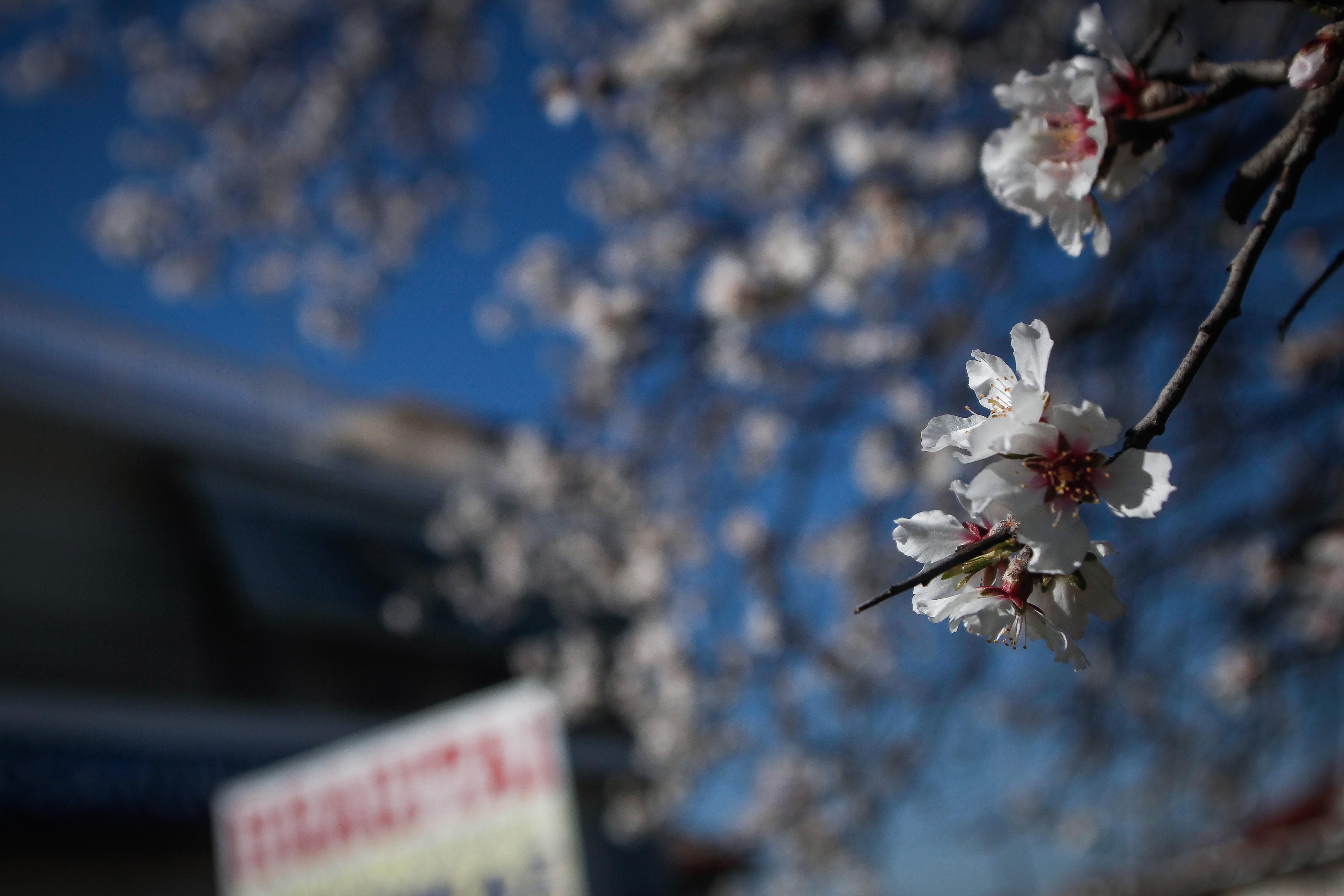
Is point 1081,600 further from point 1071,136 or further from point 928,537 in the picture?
point 1071,136

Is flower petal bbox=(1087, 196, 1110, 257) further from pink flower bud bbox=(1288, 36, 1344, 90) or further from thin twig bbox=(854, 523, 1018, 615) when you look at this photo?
thin twig bbox=(854, 523, 1018, 615)

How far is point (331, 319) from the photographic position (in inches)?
269

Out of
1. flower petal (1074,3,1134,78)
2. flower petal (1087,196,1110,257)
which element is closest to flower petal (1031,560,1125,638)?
flower petal (1087,196,1110,257)

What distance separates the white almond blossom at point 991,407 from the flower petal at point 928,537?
7 cm

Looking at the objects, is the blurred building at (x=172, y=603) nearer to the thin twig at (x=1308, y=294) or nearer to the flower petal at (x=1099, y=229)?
the flower petal at (x=1099, y=229)

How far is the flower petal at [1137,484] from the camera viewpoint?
3.59 feet

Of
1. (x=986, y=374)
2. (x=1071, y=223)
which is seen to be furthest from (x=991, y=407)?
(x=1071, y=223)

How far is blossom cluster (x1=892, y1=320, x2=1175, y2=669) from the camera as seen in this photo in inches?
43.1

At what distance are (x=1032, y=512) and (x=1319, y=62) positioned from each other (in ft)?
2.21

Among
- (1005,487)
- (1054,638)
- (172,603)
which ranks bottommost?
(1054,638)

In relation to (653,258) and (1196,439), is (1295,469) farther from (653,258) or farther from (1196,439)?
(653,258)

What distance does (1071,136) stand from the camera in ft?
4.98

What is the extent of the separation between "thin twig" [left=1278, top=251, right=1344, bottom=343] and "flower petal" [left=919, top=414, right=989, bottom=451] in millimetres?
397

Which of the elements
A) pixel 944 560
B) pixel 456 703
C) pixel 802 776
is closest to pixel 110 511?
pixel 456 703
